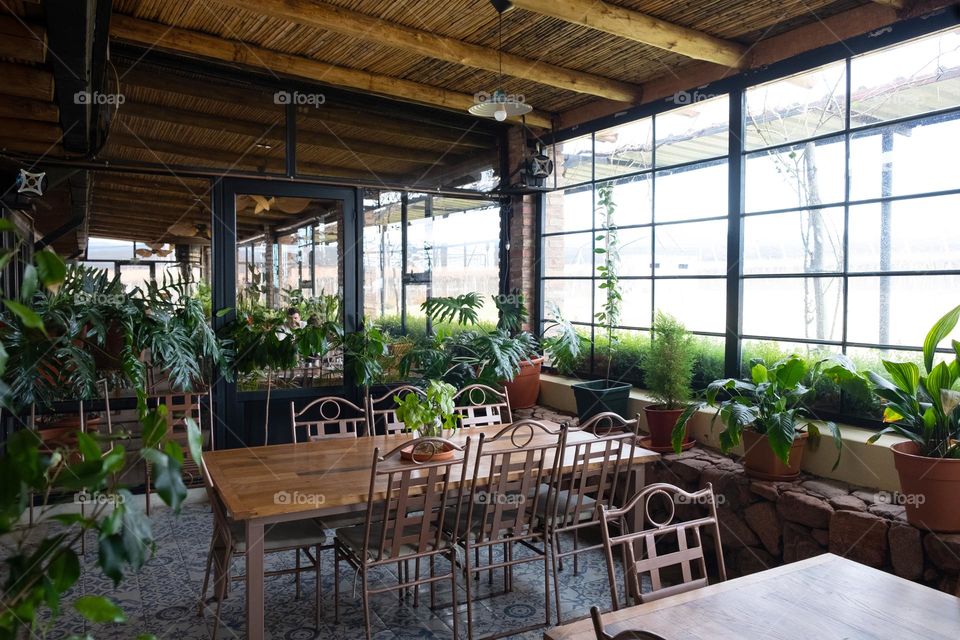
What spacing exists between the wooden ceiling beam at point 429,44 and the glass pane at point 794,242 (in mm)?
1443

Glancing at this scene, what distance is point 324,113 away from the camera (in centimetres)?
508

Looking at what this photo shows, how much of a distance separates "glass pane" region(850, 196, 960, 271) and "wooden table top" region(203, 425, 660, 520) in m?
1.58

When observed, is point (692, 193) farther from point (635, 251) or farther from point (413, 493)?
point (413, 493)

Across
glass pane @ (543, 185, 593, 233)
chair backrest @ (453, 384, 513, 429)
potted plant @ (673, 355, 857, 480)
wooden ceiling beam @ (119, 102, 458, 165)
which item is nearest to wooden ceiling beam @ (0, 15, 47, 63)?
wooden ceiling beam @ (119, 102, 458, 165)

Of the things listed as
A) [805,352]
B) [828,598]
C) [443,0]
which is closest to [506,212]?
[443,0]

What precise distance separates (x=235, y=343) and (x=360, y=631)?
7.66ft

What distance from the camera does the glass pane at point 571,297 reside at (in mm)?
5500

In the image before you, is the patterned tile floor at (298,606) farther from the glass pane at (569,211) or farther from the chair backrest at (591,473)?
the glass pane at (569,211)

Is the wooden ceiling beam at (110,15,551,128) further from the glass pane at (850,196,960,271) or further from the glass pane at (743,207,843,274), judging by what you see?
the glass pane at (850,196,960,271)

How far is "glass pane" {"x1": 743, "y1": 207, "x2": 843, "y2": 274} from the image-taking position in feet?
12.5

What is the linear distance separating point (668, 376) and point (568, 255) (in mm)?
1800

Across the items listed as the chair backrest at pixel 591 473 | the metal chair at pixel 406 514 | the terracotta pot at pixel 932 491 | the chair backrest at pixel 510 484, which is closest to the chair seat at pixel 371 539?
the metal chair at pixel 406 514

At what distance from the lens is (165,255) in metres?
4.73

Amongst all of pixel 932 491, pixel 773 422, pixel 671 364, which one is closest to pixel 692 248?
pixel 671 364
